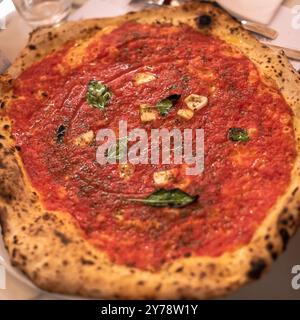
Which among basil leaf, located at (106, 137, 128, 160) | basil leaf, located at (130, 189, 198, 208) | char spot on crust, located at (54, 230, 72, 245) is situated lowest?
char spot on crust, located at (54, 230, 72, 245)

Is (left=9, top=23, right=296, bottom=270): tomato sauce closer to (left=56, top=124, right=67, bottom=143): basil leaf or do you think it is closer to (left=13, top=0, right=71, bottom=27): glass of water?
(left=56, top=124, right=67, bottom=143): basil leaf

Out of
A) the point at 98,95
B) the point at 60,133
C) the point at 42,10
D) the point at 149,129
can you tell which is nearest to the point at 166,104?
the point at 149,129

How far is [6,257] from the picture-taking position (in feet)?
7.41

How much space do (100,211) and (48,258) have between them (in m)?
0.34

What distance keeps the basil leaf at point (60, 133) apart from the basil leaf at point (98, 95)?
22 cm

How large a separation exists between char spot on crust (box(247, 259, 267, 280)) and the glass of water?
226 centimetres

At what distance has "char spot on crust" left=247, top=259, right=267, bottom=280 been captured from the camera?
2039 mm

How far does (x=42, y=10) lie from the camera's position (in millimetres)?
3537

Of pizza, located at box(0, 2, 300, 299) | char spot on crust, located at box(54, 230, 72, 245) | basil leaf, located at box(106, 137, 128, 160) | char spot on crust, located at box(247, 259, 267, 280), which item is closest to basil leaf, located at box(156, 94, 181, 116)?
pizza, located at box(0, 2, 300, 299)

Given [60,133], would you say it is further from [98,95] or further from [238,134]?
[238,134]

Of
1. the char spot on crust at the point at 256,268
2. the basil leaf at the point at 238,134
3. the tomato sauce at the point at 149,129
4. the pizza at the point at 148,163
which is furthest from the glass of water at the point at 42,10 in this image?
the char spot on crust at the point at 256,268

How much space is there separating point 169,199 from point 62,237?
0.51 meters

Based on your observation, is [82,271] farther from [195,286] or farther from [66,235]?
[195,286]

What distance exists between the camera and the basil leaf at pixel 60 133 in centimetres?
271
